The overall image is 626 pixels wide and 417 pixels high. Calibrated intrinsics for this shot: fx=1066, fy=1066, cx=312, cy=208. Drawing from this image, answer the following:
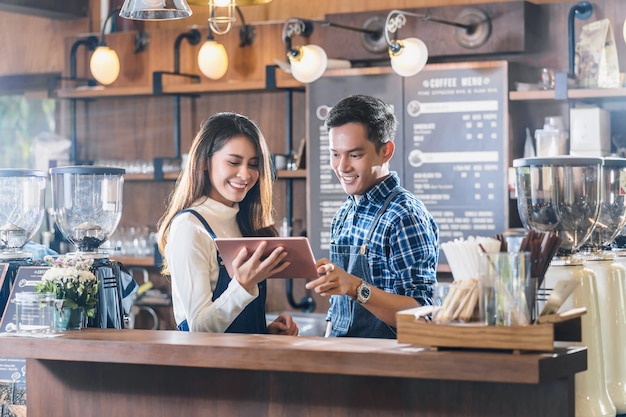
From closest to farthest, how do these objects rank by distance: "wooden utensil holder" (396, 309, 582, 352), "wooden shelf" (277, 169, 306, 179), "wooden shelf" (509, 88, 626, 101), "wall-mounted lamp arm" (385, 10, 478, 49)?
"wooden utensil holder" (396, 309, 582, 352), "wooden shelf" (509, 88, 626, 101), "wall-mounted lamp arm" (385, 10, 478, 49), "wooden shelf" (277, 169, 306, 179)

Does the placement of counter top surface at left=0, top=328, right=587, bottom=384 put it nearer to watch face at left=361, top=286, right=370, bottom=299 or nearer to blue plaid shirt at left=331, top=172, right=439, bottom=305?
watch face at left=361, top=286, right=370, bottom=299

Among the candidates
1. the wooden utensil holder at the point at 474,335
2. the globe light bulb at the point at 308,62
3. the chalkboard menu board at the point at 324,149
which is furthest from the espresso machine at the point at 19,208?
the chalkboard menu board at the point at 324,149

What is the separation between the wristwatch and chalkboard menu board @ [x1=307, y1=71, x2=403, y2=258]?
2.63 metres

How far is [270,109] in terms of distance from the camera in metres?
6.31

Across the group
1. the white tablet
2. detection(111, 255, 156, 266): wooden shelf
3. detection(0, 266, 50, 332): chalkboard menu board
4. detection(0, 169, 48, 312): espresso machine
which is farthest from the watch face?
detection(111, 255, 156, 266): wooden shelf

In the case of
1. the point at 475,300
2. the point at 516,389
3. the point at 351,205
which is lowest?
the point at 516,389

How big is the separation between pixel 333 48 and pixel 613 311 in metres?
3.38

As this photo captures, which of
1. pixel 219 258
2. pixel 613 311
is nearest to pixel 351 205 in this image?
pixel 219 258

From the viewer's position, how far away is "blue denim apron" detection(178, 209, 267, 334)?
3.07 meters

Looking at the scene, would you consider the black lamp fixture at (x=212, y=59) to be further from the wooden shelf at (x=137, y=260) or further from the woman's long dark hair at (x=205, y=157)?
the woman's long dark hair at (x=205, y=157)

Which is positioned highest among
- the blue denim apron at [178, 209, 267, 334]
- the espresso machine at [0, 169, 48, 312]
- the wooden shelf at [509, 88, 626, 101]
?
the wooden shelf at [509, 88, 626, 101]

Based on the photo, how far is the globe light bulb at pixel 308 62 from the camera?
541cm

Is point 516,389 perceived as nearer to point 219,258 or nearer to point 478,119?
point 219,258

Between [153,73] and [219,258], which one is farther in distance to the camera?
[153,73]
